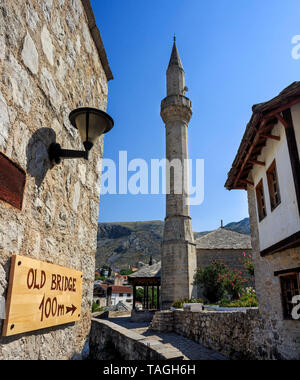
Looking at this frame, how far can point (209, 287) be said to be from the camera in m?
19.4

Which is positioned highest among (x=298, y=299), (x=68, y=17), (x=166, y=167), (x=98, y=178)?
(x=166, y=167)

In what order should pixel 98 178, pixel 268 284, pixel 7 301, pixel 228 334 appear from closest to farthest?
pixel 7 301, pixel 98 178, pixel 268 284, pixel 228 334

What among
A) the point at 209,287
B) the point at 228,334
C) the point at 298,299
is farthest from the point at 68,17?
the point at 209,287

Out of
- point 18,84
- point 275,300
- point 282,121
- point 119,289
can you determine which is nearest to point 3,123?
point 18,84

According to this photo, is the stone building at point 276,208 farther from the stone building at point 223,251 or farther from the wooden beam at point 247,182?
the stone building at point 223,251

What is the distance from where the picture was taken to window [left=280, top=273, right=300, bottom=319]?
6.45 metres

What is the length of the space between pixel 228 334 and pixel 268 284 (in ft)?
8.35

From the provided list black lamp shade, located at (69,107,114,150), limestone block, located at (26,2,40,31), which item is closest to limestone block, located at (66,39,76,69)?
limestone block, located at (26,2,40,31)

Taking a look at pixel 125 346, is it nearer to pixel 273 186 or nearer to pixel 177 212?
pixel 273 186

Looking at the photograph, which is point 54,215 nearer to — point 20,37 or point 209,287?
point 20,37

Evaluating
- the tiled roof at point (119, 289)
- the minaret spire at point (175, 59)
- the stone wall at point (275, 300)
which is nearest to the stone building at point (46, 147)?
the stone wall at point (275, 300)

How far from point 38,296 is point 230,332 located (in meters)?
8.61

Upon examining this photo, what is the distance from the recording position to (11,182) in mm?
1716

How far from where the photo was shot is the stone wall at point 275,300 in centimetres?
630
